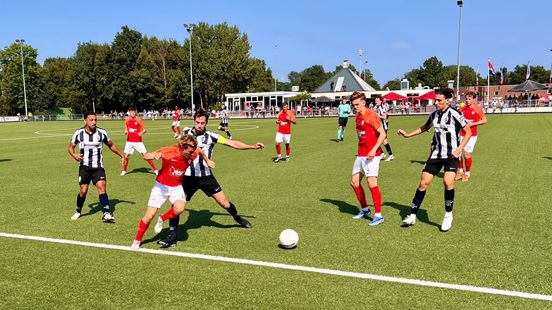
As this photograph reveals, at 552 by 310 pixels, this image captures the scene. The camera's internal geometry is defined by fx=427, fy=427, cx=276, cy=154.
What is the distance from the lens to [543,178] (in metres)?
11.5

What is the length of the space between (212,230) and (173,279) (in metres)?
2.12

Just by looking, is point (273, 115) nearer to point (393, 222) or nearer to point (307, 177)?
point (307, 177)

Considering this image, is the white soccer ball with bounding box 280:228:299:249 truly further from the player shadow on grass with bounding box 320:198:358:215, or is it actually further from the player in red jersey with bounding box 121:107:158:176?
the player in red jersey with bounding box 121:107:158:176

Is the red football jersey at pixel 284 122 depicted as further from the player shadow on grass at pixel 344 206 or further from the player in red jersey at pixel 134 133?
the player shadow on grass at pixel 344 206

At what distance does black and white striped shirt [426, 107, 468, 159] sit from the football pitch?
51.1 inches

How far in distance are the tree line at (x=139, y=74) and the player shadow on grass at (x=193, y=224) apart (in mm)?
79361

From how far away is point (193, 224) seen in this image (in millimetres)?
7727

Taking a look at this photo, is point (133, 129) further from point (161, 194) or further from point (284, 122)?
point (161, 194)

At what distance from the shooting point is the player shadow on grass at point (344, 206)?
27.9ft

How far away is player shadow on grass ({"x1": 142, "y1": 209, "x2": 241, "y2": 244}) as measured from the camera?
6.96 metres

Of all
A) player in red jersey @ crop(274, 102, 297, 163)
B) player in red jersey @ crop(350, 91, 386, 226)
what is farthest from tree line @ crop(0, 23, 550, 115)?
player in red jersey @ crop(350, 91, 386, 226)

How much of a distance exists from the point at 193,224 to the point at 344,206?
10.4ft

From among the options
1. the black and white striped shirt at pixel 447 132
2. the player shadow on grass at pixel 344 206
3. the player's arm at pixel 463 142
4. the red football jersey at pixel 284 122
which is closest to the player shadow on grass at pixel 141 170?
the red football jersey at pixel 284 122

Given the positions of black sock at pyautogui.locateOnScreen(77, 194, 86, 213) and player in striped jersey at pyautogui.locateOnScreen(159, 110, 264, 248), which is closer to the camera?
player in striped jersey at pyautogui.locateOnScreen(159, 110, 264, 248)
